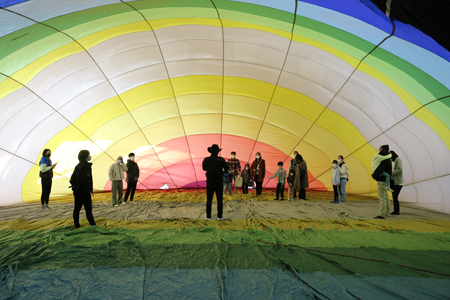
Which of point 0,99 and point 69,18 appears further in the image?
point 0,99

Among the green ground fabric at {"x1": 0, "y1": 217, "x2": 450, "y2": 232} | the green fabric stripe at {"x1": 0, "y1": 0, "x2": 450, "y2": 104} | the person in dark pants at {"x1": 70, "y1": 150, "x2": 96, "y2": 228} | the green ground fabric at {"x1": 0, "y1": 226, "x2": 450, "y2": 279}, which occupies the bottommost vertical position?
the green ground fabric at {"x1": 0, "y1": 226, "x2": 450, "y2": 279}

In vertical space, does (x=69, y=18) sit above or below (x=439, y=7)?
above

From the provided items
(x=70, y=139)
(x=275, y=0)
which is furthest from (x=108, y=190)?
(x=275, y=0)

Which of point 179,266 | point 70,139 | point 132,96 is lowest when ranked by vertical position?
point 179,266

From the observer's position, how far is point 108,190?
13430 millimetres

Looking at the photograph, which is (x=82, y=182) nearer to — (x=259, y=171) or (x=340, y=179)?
(x=259, y=171)

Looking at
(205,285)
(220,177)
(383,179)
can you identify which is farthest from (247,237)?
(383,179)

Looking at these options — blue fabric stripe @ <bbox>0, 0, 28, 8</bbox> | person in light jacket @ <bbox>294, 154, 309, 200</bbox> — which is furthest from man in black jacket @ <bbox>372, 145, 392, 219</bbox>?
blue fabric stripe @ <bbox>0, 0, 28, 8</bbox>

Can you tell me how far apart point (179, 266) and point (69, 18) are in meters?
6.05

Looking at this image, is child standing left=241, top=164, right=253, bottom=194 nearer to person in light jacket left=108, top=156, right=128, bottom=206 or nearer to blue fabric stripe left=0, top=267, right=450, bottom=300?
person in light jacket left=108, top=156, right=128, bottom=206

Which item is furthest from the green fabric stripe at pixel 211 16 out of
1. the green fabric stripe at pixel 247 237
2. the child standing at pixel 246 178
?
the child standing at pixel 246 178

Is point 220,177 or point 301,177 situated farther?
point 301,177

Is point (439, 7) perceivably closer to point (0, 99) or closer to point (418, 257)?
point (418, 257)

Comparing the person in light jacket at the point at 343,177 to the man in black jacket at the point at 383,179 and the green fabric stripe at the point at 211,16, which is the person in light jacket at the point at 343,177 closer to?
the man in black jacket at the point at 383,179
